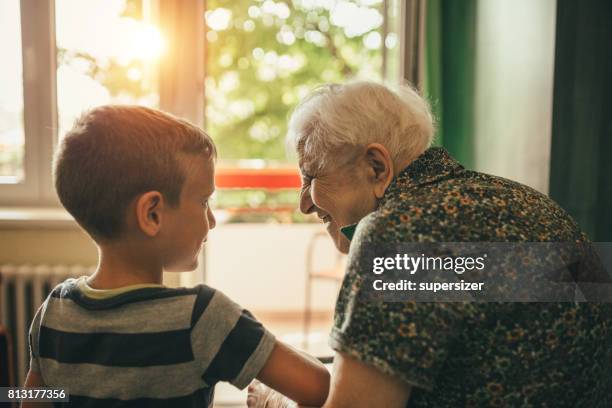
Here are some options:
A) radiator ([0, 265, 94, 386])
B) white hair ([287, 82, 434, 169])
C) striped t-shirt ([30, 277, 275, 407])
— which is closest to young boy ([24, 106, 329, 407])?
striped t-shirt ([30, 277, 275, 407])

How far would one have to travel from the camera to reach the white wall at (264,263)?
4254 mm

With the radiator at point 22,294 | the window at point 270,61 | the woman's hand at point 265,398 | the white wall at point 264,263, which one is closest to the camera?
the woman's hand at point 265,398

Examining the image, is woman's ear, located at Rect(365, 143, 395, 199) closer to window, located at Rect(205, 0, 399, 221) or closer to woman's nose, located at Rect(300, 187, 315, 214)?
woman's nose, located at Rect(300, 187, 315, 214)

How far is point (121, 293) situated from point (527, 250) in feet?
1.85

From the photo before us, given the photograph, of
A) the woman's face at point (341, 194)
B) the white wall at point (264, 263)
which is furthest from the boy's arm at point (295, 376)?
the white wall at point (264, 263)

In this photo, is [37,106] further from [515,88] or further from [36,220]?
[515,88]

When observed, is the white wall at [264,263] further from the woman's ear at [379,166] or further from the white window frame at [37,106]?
the woman's ear at [379,166]

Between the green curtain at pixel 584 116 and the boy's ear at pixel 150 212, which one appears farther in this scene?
the green curtain at pixel 584 116

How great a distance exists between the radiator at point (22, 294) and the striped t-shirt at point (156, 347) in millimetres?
1720

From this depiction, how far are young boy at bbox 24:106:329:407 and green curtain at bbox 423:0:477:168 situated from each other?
5.85ft

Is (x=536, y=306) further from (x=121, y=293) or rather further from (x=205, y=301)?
(x=121, y=293)

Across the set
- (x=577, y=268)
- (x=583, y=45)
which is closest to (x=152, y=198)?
Answer: (x=577, y=268)

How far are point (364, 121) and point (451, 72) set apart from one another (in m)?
1.66

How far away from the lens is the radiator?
2332 mm
